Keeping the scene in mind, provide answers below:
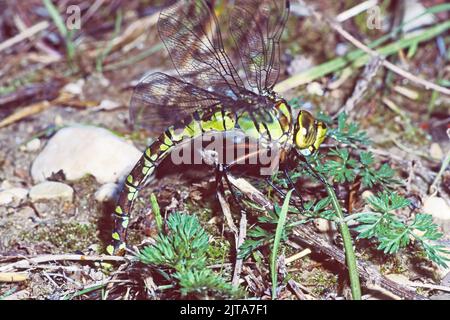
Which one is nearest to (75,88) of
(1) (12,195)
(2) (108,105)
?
(2) (108,105)

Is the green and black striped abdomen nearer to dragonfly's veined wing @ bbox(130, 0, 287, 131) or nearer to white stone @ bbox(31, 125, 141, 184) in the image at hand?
dragonfly's veined wing @ bbox(130, 0, 287, 131)

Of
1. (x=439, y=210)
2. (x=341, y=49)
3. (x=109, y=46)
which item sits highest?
(x=109, y=46)

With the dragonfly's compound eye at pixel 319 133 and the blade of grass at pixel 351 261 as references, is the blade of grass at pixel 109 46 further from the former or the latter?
the blade of grass at pixel 351 261

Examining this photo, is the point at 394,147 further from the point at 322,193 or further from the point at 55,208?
the point at 55,208

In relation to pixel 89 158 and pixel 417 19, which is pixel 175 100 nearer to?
pixel 89 158

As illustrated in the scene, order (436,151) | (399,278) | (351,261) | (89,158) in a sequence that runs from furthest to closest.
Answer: (436,151) < (89,158) < (399,278) < (351,261)

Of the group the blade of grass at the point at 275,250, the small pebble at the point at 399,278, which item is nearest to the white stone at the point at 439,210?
the small pebble at the point at 399,278
